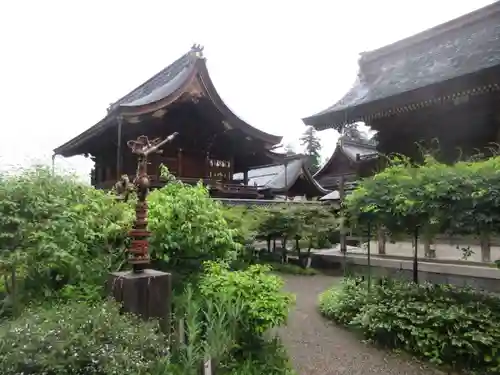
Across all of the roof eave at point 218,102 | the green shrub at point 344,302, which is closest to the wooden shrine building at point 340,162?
the roof eave at point 218,102

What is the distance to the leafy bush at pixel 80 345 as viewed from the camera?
2459 millimetres

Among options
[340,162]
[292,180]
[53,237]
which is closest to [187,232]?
[53,237]

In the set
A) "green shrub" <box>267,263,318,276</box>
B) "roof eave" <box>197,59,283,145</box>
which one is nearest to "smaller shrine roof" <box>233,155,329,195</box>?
"roof eave" <box>197,59,283,145</box>

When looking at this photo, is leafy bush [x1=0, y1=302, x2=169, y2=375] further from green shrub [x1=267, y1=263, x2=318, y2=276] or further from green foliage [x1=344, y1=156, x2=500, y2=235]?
green shrub [x1=267, y1=263, x2=318, y2=276]

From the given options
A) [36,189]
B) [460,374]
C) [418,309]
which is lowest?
[460,374]

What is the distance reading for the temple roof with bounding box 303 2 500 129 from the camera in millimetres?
8594

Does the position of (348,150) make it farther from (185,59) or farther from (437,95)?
(437,95)

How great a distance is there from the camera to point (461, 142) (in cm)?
955

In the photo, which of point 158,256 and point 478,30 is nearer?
point 158,256

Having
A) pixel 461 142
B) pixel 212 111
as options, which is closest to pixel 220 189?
pixel 212 111

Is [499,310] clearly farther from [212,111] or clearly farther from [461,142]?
[212,111]

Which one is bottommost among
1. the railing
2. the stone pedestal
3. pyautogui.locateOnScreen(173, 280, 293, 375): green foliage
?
pyautogui.locateOnScreen(173, 280, 293, 375): green foliage

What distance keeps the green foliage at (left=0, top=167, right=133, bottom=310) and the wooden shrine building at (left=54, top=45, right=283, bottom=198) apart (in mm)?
8018

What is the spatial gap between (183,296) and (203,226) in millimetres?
772
